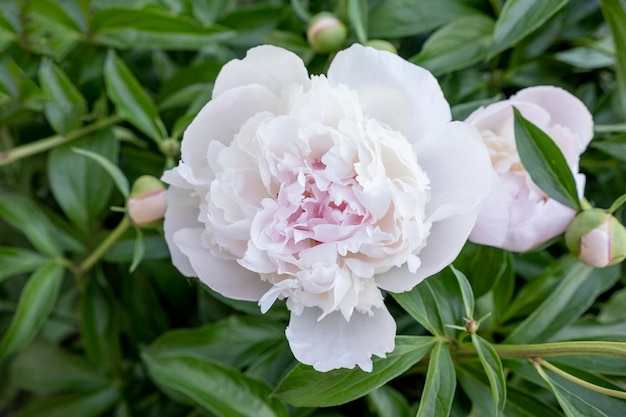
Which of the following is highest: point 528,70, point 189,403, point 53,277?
point 528,70

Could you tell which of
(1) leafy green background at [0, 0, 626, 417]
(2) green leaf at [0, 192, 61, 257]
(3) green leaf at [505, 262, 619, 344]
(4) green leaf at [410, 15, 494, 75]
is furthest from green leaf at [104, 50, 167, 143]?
(3) green leaf at [505, 262, 619, 344]

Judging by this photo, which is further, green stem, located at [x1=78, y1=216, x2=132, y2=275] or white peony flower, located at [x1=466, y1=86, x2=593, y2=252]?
green stem, located at [x1=78, y1=216, x2=132, y2=275]

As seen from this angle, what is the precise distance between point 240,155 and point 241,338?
213 millimetres

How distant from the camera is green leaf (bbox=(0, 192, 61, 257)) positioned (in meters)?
0.59

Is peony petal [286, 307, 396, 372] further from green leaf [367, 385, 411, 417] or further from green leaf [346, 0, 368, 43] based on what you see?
green leaf [346, 0, 368, 43]

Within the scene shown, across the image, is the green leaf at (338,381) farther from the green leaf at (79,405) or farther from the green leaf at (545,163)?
the green leaf at (79,405)

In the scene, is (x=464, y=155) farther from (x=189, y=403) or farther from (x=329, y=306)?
(x=189, y=403)

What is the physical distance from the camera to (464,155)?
0.39 m

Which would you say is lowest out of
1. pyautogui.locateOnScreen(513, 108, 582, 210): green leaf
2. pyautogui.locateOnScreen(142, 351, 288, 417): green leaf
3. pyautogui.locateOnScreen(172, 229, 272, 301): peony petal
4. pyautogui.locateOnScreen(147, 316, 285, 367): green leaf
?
pyautogui.locateOnScreen(147, 316, 285, 367): green leaf

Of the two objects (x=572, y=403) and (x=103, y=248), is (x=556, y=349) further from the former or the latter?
(x=103, y=248)

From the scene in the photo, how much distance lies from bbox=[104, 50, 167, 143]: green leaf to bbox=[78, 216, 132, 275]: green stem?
0.08 metres

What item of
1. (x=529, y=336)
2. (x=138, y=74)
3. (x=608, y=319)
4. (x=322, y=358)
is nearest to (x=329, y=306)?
(x=322, y=358)

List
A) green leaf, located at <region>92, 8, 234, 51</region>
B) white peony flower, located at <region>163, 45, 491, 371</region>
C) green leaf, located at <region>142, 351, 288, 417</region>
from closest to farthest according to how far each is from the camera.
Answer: white peony flower, located at <region>163, 45, 491, 371</region>
green leaf, located at <region>142, 351, 288, 417</region>
green leaf, located at <region>92, 8, 234, 51</region>

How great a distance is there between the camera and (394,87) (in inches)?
15.7
